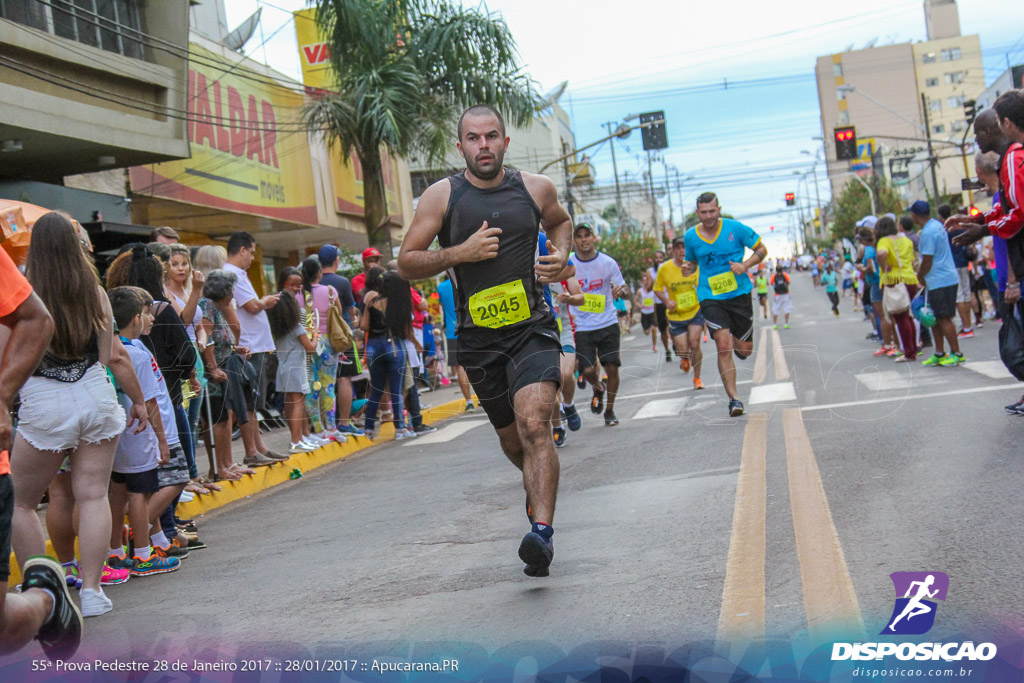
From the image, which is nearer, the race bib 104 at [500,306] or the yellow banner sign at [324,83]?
the race bib 104 at [500,306]

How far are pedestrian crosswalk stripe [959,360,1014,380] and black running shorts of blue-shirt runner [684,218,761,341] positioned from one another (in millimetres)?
2483

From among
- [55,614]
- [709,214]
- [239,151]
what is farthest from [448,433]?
[239,151]

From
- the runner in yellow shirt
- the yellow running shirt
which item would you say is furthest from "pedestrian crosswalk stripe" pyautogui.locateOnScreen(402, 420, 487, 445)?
the yellow running shirt

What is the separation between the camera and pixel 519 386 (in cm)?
514

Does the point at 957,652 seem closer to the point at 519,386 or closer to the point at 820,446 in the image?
the point at 519,386

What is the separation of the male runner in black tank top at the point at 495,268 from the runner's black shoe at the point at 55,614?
6.62ft

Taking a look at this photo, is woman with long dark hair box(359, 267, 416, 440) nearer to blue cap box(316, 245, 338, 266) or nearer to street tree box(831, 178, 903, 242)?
blue cap box(316, 245, 338, 266)

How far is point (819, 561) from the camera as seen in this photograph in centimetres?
460

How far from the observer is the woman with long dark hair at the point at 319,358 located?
11406 millimetres

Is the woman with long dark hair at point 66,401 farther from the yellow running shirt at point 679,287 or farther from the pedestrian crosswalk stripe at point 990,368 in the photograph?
the yellow running shirt at point 679,287

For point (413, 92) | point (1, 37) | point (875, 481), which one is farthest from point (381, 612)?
point (413, 92)

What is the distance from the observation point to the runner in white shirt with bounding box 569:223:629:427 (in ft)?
36.1

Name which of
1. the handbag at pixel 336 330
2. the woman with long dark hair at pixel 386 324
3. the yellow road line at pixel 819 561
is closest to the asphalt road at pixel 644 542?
the yellow road line at pixel 819 561

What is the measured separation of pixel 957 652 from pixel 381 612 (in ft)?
7.46
